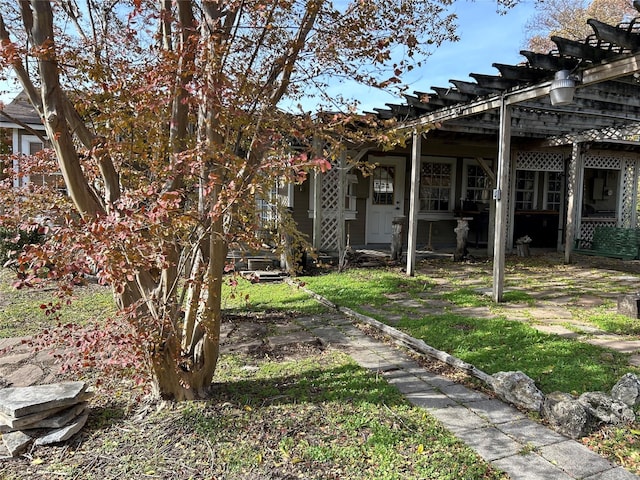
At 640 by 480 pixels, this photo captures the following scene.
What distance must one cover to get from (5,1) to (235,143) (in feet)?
9.55

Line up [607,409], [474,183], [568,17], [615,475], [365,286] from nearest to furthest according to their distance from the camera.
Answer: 1. [615,475]
2. [607,409]
3. [365,286]
4. [474,183]
5. [568,17]

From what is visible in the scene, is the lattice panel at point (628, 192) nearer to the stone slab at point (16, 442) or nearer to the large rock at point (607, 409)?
the large rock at point (607, 409)

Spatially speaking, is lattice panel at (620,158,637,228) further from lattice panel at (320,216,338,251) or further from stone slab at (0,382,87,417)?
stone slab at (0,382,87,417)

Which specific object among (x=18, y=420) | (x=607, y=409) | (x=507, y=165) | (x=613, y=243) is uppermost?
(x=507, y=165)

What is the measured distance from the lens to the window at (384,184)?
10.5 meters

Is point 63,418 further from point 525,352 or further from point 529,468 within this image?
point 525,352

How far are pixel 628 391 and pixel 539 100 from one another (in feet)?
14.8

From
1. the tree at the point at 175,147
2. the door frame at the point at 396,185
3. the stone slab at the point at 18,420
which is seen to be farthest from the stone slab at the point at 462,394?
the door frame at the point at 396,185

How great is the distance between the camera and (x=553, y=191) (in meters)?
11.8

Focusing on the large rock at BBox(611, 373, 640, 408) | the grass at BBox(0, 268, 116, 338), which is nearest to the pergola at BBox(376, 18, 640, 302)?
the large rock at BBox(611, 373, 640, 408)

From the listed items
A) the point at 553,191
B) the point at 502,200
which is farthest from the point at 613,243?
the point at 502,200

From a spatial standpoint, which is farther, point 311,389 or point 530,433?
point 311,389

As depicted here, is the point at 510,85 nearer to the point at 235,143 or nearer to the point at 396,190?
the point at 235,143

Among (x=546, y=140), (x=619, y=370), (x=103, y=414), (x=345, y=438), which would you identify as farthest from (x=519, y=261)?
(x=103, y=414)
